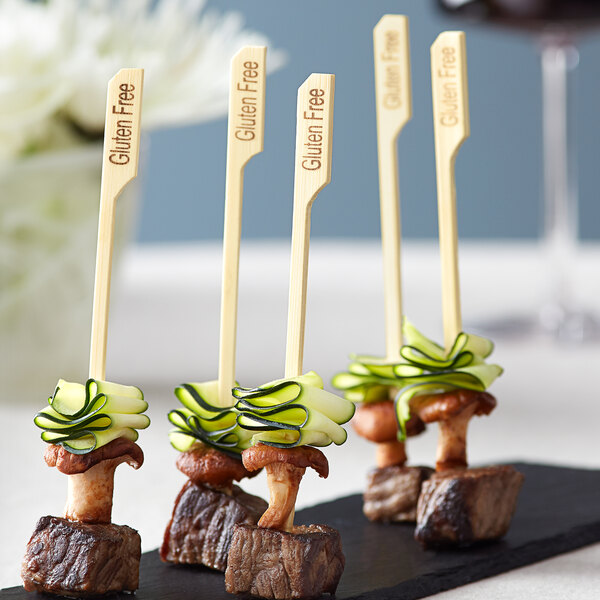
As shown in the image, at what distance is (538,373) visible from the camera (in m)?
2.00

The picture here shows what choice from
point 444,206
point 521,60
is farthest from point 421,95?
point 444,206

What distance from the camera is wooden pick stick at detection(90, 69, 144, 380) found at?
960 mm

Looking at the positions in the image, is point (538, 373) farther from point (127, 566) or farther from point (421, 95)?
point (421, 95)

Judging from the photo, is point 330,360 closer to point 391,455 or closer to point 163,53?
point 163,53

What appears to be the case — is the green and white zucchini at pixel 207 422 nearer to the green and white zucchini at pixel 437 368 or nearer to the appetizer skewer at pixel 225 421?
the appetizer skewer at pixel 225 421

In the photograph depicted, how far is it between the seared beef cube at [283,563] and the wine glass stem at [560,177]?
150 cm

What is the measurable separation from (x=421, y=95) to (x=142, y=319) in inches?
85.3

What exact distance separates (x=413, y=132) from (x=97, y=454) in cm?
370

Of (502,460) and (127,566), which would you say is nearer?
(127,566)

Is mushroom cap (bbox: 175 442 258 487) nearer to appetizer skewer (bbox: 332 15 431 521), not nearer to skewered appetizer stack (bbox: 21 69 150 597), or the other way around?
skewered appetizer stack (bbox: 21 69 150 597)

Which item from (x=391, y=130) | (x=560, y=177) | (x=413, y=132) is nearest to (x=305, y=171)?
(x=391, y=130)

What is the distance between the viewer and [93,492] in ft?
3.08

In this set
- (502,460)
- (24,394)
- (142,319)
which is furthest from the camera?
(142,319)

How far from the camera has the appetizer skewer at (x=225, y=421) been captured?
3.22 ft
